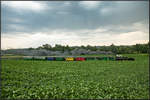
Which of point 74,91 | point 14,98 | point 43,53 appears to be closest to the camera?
point 14,98

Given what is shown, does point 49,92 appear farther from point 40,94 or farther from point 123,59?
point 123,59

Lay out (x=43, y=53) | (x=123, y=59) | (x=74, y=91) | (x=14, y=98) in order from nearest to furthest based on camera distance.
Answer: (x=14, y=98), (x=74, y=91), (x=123, y=59), (x=43, y=53)

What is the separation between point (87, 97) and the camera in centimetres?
511

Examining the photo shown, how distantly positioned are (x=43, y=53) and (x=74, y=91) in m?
30.7

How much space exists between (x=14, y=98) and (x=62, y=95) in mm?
1841

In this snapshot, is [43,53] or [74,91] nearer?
[74,91]

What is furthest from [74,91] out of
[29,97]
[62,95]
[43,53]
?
[43,53]

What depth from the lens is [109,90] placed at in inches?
231

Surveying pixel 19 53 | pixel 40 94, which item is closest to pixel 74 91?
pixel 40 94

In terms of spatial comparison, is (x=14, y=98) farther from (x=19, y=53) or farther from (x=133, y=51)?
(x=133, y=51)

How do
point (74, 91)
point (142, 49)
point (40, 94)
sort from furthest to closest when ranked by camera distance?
point (142, 49), point (74, 91), point (40, 94)

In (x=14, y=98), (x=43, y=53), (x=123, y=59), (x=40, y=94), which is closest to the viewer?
(x=14, y=98)

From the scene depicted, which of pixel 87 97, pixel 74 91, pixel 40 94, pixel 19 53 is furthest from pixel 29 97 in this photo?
pixel 19 53

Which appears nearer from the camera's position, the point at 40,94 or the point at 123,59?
the point at 40,94
